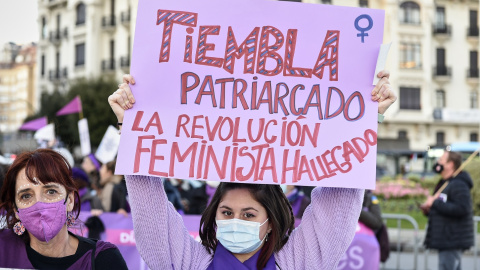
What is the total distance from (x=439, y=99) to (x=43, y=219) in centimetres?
4553

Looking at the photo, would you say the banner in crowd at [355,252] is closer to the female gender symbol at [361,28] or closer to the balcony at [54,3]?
the female gender symbol at [361,28]

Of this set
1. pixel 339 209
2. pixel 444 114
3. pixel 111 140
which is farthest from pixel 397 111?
pixel 339 209

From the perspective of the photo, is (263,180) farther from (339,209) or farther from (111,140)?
(111,140)

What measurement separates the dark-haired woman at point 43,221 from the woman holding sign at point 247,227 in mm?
279

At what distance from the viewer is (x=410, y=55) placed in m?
44.3

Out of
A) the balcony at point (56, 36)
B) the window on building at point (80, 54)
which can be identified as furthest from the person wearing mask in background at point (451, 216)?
the balcony at point (56, 36)

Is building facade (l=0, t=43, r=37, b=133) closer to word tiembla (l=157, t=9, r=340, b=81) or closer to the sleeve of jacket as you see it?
the sleeve of jacket

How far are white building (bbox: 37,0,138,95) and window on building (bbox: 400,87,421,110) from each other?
62.3ft

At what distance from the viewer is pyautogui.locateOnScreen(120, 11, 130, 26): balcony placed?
153ft

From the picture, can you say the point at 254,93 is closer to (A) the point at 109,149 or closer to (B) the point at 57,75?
(A) the point at 109,149

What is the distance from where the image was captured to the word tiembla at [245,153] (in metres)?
2.71

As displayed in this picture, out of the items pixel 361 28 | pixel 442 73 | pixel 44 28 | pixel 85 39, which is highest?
pixel 44 28

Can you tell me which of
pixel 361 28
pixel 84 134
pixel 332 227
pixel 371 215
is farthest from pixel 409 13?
pixel 332 227

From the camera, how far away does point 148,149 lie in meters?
2.72
